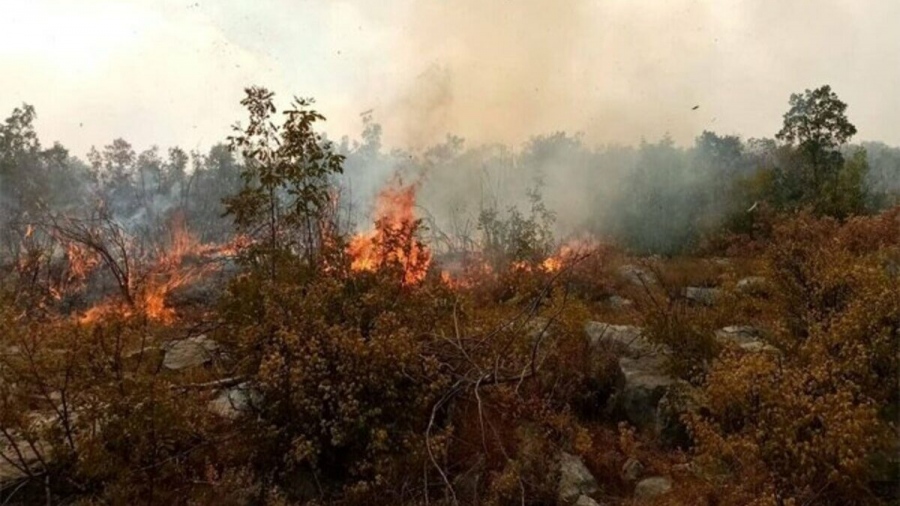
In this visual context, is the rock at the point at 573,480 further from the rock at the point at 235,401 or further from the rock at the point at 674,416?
the rock at the point at 235,401

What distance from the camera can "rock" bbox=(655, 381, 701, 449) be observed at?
6.34 metres

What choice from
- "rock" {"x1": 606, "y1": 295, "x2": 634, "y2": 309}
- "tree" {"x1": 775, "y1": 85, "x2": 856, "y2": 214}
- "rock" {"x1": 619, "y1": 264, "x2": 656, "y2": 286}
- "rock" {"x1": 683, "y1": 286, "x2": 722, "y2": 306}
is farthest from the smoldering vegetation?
"tree" {"x1": 775, "y1": 85, "x2": 856, "y2": 214}

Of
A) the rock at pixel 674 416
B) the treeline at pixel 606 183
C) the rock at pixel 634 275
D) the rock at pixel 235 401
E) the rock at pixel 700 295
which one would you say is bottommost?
the rock at pixel 674 416

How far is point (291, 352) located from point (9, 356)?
7.07ft

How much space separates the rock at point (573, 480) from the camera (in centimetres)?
554

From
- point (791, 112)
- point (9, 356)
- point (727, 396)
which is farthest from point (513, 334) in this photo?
point (791, 112)

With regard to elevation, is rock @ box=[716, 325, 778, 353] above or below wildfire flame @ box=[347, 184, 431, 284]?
below

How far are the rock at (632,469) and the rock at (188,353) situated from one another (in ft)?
14.4

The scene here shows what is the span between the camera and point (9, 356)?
5465 millimetres

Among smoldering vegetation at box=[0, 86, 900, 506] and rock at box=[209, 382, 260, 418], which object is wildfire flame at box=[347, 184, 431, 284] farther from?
rock at box=[209, 382, 260, 418]

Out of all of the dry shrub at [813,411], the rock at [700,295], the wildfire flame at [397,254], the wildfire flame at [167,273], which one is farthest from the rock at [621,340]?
the wildfire flame at [167,273]

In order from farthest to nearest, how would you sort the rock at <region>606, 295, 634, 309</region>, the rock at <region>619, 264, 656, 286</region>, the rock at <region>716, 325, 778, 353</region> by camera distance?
the rock at <region>619, 264, 656, 286</region>, the rock at <region>606, 295, 634, 309</region>, the rock at <region>716, 325, 778, 353</region>

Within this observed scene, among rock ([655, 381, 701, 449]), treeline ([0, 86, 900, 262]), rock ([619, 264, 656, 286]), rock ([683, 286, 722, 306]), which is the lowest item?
rock ([655, 381, 701, 449])

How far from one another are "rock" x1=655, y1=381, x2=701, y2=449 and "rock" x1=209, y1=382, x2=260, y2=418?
12.1 feet
